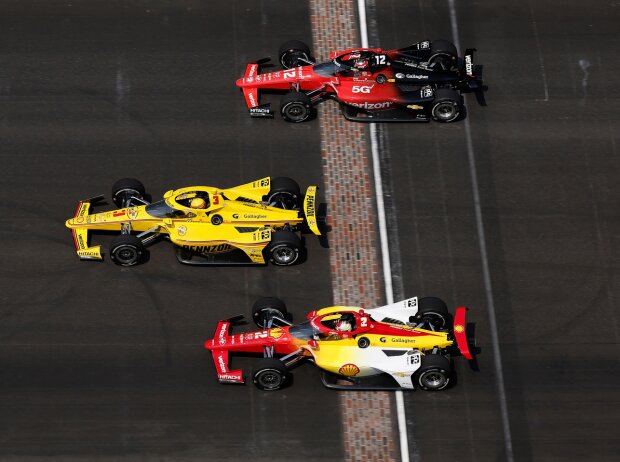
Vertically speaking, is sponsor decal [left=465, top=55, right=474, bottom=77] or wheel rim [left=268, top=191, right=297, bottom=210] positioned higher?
sponsor decal [left=465, top=55, right=474, bottom=77]

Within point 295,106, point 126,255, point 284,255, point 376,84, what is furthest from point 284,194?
point 376,84

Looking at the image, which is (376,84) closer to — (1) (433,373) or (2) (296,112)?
(2) (296,112)

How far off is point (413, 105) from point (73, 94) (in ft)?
34.2

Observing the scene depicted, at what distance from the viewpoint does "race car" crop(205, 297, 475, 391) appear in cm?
2992

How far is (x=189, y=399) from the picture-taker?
30438 mm

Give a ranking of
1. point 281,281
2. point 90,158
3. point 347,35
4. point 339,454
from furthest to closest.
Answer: point 347,35 < point 90,158 < point 281,281 < point 339,454

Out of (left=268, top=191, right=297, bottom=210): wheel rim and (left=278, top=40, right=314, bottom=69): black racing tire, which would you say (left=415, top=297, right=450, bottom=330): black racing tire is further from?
(left=278, top=40, right=314, bottom=69): black racing tire

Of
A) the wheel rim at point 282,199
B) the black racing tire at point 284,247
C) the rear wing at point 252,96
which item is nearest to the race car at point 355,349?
the black racing tire at point 284,247

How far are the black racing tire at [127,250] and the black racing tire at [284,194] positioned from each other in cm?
387

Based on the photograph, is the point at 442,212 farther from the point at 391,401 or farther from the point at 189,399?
the point at 189,399

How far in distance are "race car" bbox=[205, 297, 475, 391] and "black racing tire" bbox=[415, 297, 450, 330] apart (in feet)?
0.08

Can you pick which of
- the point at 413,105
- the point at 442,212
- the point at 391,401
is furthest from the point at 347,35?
the point at 391,401

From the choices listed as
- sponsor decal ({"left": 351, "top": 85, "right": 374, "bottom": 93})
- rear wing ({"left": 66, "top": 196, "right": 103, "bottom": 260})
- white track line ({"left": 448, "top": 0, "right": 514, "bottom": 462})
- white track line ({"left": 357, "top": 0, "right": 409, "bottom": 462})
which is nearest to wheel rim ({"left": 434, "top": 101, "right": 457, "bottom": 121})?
white track line ({"left": 448, "top": 0, "right": 514, "bottom": 462})

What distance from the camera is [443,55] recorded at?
36.8 m
